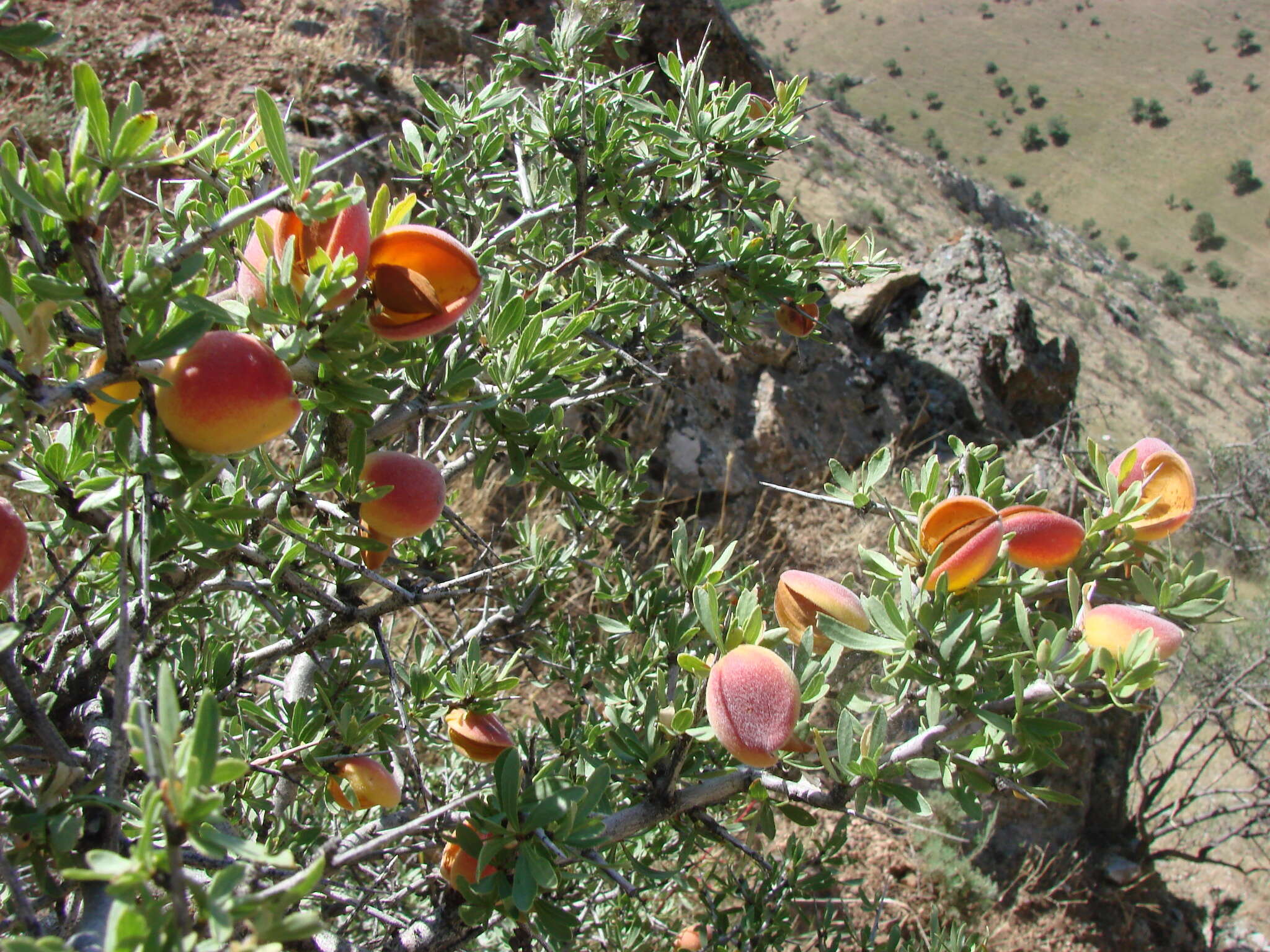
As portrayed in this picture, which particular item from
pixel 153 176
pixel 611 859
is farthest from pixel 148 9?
pixel 611 859

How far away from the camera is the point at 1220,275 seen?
2727 cm

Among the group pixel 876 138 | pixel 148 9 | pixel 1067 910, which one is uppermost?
pixel 148 9

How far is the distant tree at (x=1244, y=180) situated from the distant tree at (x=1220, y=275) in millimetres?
7931

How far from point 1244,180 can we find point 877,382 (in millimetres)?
39886

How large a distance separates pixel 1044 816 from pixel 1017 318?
3007mm

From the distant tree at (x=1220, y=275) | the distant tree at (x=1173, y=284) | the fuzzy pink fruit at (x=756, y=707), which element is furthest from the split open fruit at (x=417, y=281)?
the distant tree at (x=1220, y=275)

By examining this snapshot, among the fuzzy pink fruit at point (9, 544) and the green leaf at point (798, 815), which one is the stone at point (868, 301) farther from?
the fuzzy pink fruit at point (9, 544)

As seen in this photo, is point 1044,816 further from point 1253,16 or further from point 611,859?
point 1253,16

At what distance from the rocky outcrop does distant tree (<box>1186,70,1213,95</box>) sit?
45.8 m

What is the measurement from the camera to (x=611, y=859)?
1.35 meters

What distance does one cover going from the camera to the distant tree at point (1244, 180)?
32531 mm

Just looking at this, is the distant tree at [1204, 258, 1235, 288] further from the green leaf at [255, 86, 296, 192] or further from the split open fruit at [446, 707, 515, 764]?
the green leaf at [255, 86, 296, 192]

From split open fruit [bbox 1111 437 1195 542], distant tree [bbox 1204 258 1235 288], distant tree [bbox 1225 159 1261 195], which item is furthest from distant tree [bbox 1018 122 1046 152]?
split open fruit [bbox 1111 437 1195 542]

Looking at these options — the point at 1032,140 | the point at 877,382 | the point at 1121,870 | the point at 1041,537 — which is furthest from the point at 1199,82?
the point at 1041,537
